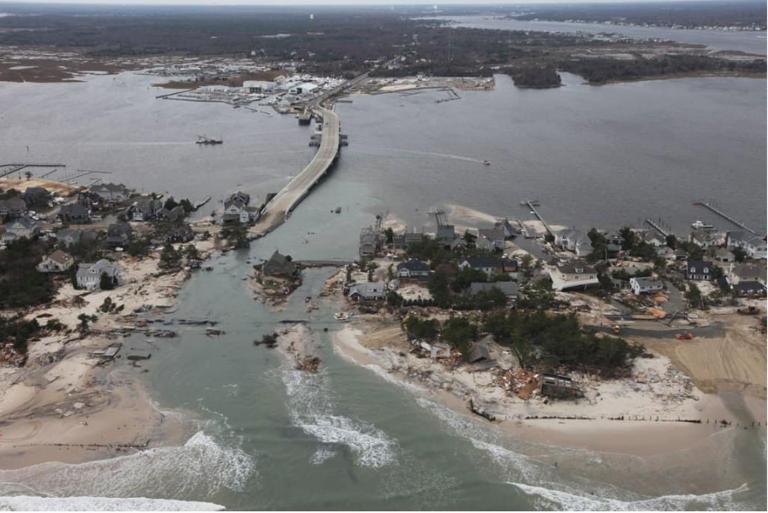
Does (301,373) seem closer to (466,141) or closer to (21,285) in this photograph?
(21,285)

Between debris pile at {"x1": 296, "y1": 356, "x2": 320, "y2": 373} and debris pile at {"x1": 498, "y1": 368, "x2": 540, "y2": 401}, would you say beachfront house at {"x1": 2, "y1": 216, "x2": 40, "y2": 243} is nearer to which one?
debris pile at {"x1": 296, "y1": 356, "x2": 320, "y2": 373}

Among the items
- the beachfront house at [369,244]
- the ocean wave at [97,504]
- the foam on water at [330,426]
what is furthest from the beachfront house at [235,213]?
the ocean wave at [97,504]

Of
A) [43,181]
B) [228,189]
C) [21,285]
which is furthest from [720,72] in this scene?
[21,285]

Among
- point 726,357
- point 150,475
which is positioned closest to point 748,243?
point 726,357

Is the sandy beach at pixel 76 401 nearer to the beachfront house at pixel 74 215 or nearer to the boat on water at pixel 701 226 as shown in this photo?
the beachfront house at pixel 74 215

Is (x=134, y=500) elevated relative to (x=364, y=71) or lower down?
lower down

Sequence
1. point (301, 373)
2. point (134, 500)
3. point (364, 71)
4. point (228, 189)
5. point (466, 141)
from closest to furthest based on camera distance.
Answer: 1. point (134, 500)
2. point (301, 373)
3. point (228, 189)
4. point (466, 141)
5. point (364, 71)

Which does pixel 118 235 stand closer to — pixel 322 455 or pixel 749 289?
pixel 322 455
